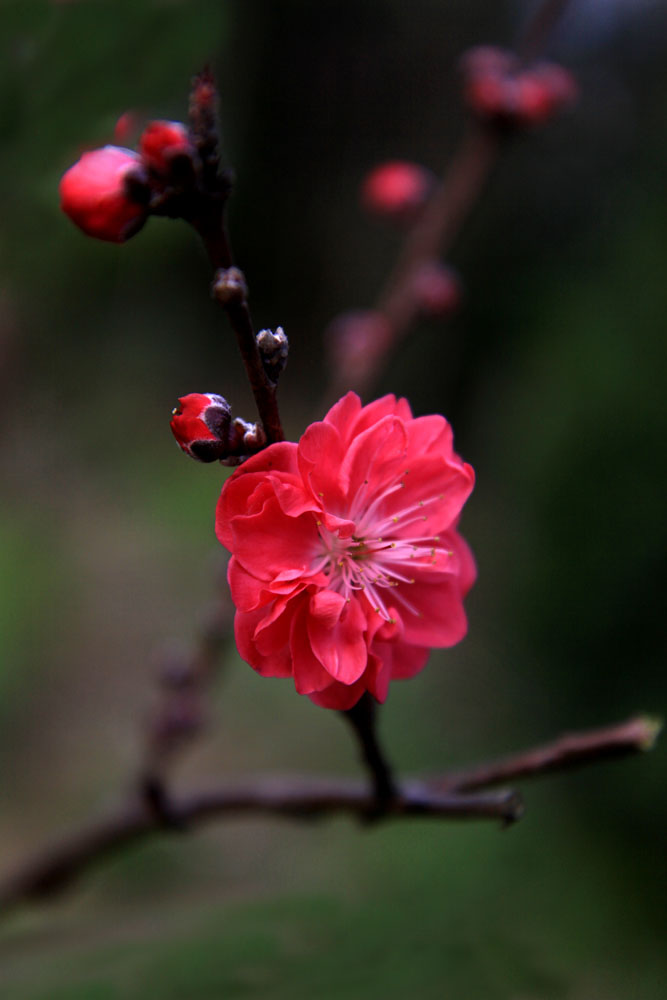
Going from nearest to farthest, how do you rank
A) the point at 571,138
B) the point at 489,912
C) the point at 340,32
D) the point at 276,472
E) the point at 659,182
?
the point at 276,472
the point at 489,912
the point at 659,182
the point at 571,138
the point at 340,32

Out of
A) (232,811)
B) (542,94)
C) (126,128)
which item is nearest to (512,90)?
(542,94)

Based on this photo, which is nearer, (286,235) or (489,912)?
(489,912)

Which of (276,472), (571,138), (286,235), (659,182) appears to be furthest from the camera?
(286,235)

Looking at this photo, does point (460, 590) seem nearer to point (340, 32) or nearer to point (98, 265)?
point (98, 265)

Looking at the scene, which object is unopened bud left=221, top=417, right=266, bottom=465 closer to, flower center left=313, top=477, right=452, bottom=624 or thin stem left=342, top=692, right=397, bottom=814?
flower center left=313, top=477, right=452, bottom=624

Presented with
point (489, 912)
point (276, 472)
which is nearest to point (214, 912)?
point (489, 912)

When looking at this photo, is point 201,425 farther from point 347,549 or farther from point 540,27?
point 540,27

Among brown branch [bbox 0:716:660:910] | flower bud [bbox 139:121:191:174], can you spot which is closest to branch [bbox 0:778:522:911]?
brown branch [bbox 0:716:660:910]
